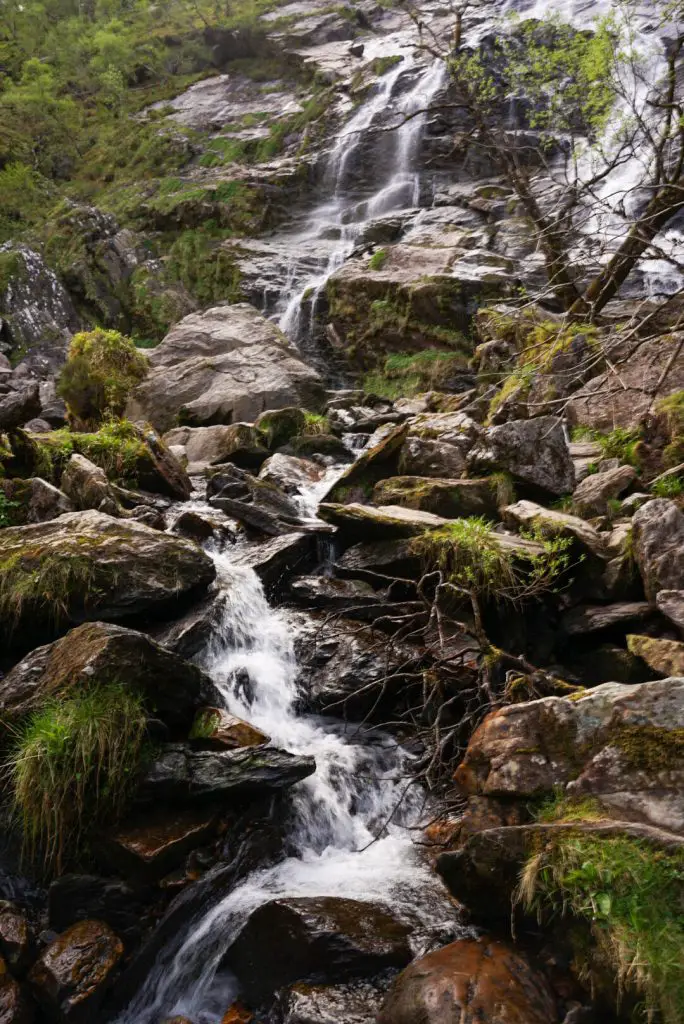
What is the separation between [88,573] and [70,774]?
1.83m

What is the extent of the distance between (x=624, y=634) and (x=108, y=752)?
3.90 meters

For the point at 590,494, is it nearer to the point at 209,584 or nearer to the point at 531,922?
the point at 209,584

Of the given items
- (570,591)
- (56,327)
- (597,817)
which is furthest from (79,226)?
(597,817)

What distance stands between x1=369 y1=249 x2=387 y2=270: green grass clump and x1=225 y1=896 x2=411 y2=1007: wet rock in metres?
17.3

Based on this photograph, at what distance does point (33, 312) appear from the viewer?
836 inches

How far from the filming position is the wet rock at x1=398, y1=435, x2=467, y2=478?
320 inches

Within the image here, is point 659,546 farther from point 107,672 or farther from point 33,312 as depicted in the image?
point 33,312

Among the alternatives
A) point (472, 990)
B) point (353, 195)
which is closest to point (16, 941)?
point (472, 990)

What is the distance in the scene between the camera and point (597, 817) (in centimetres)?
308

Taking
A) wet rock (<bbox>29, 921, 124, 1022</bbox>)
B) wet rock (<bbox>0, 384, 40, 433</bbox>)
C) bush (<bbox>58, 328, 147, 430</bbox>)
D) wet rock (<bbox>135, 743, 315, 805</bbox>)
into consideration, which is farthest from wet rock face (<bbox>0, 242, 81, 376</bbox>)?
wet rock (<bbox>29, 921, 124, 1022</bbox>)

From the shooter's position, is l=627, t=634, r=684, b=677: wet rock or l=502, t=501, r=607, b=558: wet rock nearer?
l=627, t=634, r=684, b=677: wet rock

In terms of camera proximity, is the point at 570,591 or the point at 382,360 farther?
the point at 382,360

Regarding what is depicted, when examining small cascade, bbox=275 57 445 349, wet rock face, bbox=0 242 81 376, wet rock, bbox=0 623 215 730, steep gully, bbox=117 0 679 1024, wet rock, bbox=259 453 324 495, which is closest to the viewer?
steep gully, bbox=117 0 679 1024

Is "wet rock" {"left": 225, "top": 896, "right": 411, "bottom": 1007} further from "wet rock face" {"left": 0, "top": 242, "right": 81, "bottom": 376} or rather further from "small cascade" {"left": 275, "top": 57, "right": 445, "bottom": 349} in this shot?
"wet rock face" {"left": 0, "top": 242, "right": 81, "bottom": 376}
